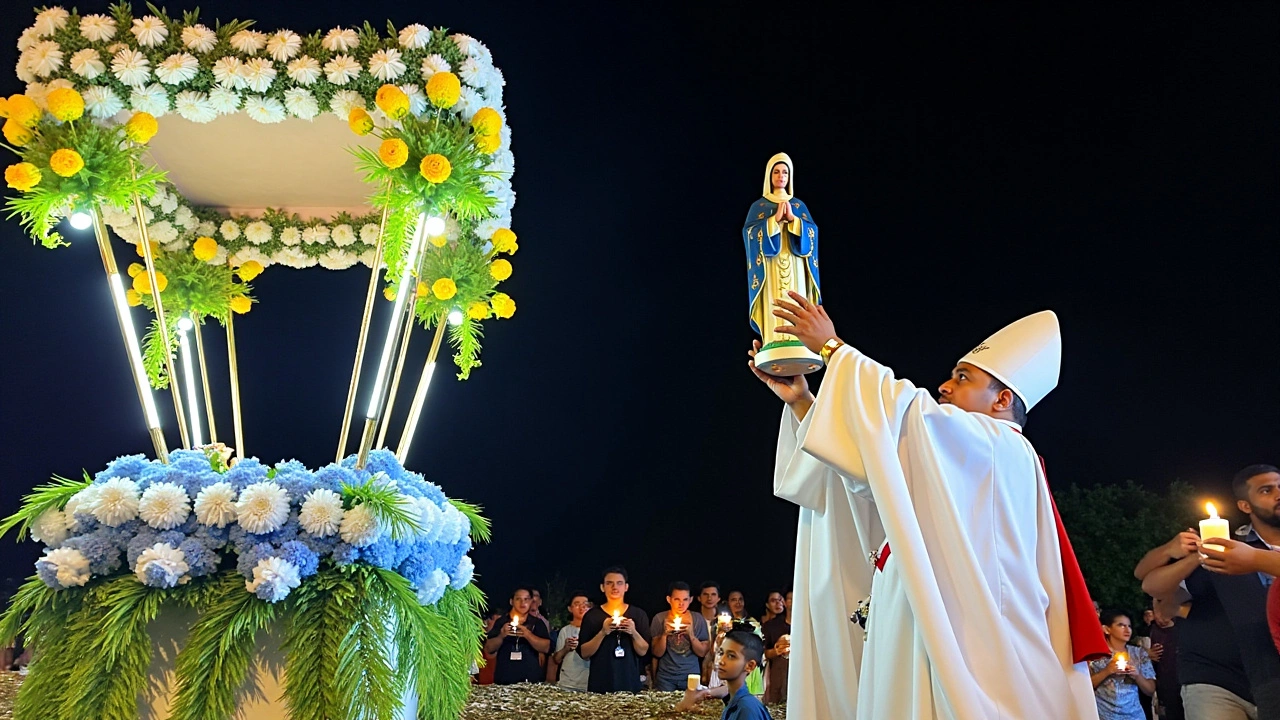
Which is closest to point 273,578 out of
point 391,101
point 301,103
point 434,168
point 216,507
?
point 216,507

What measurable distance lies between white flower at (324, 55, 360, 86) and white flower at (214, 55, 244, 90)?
35cm

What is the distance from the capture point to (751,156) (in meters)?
12.3

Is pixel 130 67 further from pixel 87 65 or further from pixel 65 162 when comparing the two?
pixel 65 162

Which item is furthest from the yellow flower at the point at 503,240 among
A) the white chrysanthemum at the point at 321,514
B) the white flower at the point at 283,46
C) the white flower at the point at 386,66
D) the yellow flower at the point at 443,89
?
the white chrysanthemum at the point at 321,514

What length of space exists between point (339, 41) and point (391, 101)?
49cm

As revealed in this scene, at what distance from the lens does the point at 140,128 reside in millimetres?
3840

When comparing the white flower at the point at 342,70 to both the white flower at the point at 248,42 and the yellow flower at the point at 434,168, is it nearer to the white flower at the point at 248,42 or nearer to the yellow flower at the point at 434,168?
the white flower at the point at 248,42

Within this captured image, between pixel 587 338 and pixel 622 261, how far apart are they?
123 centimetres

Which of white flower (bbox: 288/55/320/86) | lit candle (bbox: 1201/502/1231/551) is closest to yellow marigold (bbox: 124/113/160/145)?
white flower (bbox: 288/55/320/86)

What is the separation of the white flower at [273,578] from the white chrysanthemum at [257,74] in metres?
2.05

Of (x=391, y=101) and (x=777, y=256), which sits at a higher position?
(x=391, y=101)

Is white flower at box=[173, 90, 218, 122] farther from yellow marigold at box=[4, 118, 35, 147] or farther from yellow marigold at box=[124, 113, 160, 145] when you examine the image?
yellow marigold at box=[4, 118, 35, 147]

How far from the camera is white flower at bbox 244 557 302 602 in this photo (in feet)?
10.1

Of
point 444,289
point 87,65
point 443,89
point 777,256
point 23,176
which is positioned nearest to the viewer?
point 23,176
